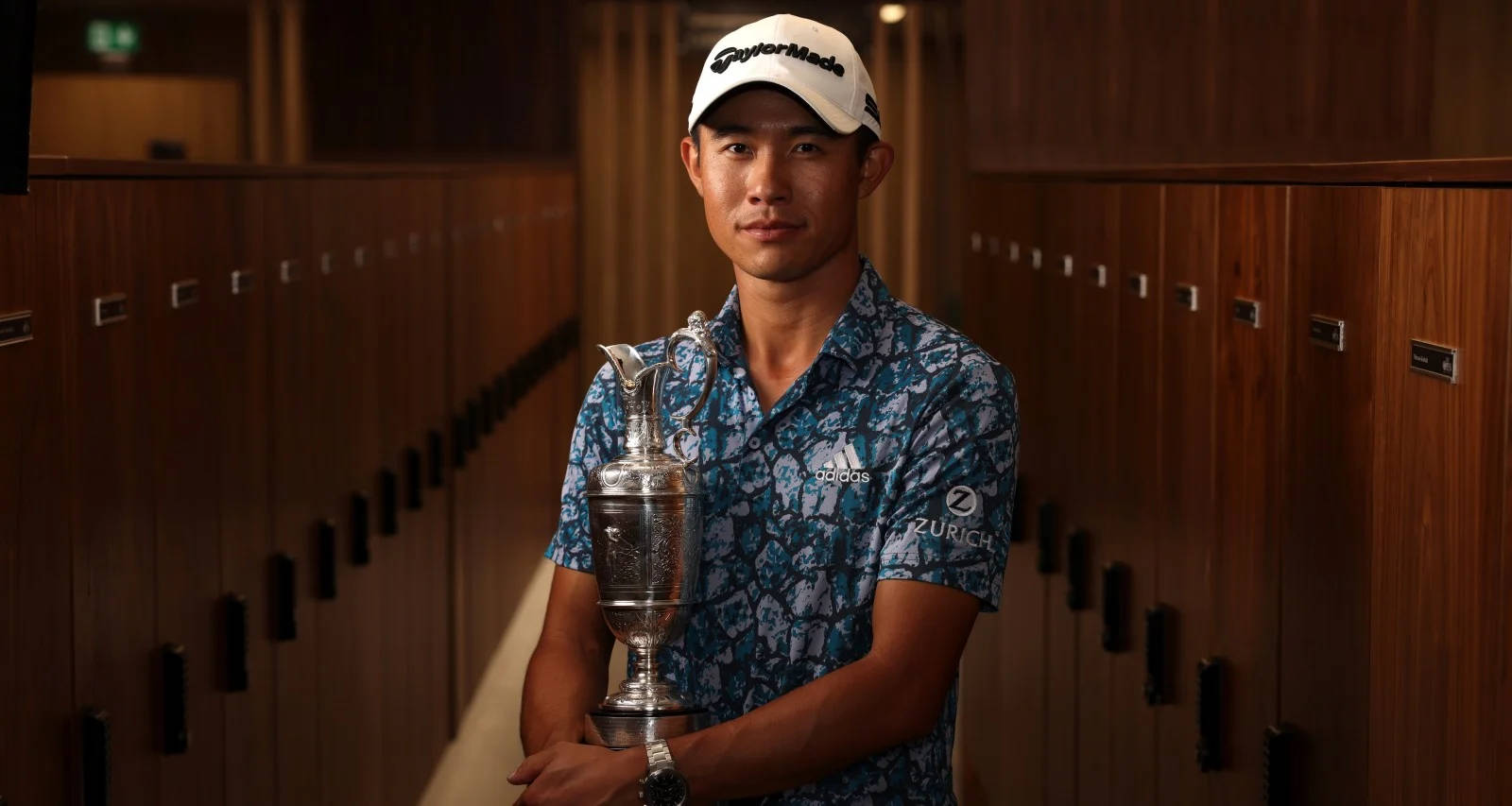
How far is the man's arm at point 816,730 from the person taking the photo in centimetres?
155

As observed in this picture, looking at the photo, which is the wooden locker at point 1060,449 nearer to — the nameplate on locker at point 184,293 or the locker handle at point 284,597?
the locker handle at point 284,597

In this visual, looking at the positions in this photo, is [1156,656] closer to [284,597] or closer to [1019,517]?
[284,597]

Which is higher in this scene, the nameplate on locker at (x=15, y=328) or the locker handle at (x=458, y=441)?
the nameplate on locker at (x=15, y=328)

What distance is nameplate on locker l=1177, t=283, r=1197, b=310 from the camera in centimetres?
283

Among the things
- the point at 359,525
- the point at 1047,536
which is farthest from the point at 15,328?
the point at 1047,536

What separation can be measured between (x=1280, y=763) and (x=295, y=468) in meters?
1.95

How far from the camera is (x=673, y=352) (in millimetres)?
1736

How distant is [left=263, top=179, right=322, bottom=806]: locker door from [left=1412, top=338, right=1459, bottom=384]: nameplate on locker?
2.12 metres

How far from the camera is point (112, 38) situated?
3.19m

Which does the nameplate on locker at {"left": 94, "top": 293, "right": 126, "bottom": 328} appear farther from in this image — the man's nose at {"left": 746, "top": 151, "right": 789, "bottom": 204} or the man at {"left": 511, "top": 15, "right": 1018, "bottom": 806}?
the man's nose at {"left": 746, "top": 151, "right": 789, "bottom": 204}

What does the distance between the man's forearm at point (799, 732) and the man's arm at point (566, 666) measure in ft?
0.47

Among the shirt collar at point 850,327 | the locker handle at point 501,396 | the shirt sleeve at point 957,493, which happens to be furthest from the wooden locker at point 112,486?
the locker handle at point 501,396

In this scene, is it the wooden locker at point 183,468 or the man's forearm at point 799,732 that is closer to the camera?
the man's forearm at point 799,732

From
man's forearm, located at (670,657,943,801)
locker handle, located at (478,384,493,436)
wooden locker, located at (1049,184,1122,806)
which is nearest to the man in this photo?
man's forearm, located at (670,657,943,801)
